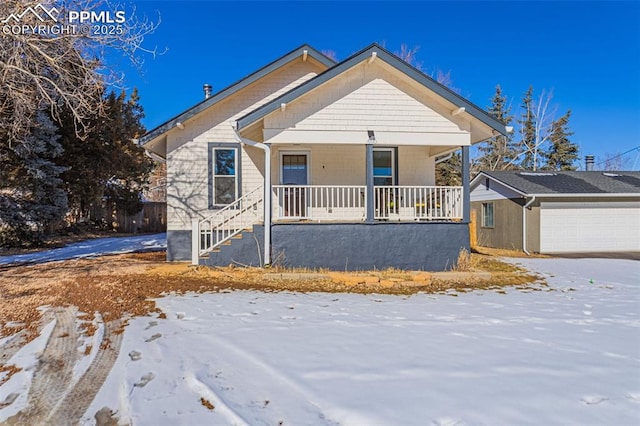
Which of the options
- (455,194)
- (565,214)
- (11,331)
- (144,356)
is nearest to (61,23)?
(11,331)

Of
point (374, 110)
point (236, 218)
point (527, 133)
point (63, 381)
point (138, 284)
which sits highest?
point (527, 133)

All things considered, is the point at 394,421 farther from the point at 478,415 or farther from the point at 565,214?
the point at 565,214

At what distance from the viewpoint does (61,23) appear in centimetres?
714

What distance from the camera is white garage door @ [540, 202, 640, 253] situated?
14078 millimetres

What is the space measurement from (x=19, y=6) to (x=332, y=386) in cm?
858

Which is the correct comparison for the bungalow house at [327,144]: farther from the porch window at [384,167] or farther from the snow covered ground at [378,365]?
the snow covered ground at [378,365]

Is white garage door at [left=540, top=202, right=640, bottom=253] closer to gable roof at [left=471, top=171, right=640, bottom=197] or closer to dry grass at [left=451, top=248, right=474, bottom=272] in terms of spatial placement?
gable roof at [left=471, top=171, right=640, bottom=197]

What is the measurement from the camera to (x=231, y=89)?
33.0ft

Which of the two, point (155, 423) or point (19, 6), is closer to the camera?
point (155, 423)

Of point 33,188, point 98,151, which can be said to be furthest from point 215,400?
point 98,151

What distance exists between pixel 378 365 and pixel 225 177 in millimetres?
8170

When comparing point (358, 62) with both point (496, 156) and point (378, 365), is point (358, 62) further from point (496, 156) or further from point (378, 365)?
point (496, 156)

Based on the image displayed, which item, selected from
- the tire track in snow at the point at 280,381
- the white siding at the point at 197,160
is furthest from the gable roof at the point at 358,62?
the tire track in snow at the point at 280,381

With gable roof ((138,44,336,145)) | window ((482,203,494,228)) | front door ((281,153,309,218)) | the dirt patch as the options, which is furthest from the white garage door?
gable roof ((138,44,336,145))
